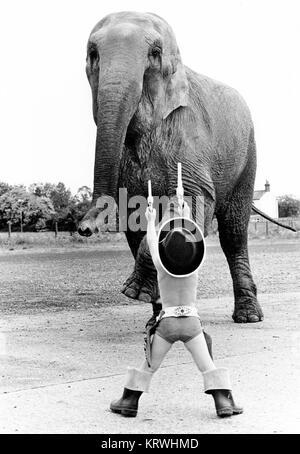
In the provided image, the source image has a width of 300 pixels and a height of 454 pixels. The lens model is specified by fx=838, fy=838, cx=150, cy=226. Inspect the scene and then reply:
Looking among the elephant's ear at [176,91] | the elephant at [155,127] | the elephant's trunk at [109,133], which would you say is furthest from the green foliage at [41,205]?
the elephant's trunk at [109,133]

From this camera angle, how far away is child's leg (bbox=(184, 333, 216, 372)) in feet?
12.8

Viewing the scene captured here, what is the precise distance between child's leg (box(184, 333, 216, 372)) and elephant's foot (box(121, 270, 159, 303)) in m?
0.99

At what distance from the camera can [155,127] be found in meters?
5.68

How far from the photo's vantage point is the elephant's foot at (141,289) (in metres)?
4.88

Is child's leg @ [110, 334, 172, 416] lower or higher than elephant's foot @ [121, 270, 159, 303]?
lower

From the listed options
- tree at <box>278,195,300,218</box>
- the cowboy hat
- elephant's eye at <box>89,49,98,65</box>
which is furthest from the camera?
tree at <box>278,195,300,218</box>

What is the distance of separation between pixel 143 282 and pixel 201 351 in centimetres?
107

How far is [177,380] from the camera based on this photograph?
15.6 feet

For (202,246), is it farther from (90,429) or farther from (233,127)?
(233,127)

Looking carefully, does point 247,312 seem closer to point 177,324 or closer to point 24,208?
point 24,208

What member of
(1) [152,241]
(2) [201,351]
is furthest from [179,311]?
(1) [152,241]

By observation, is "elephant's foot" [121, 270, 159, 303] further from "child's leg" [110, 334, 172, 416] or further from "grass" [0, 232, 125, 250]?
"grass" [0, 232, 125, 250]

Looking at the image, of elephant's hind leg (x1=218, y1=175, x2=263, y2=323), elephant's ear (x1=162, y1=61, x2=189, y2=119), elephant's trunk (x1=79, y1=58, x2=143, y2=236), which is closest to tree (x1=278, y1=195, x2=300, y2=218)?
elephant's hind leg (x1=218, y1=175, x2=263, y2=323)

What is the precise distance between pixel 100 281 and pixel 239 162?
640 centimetres
